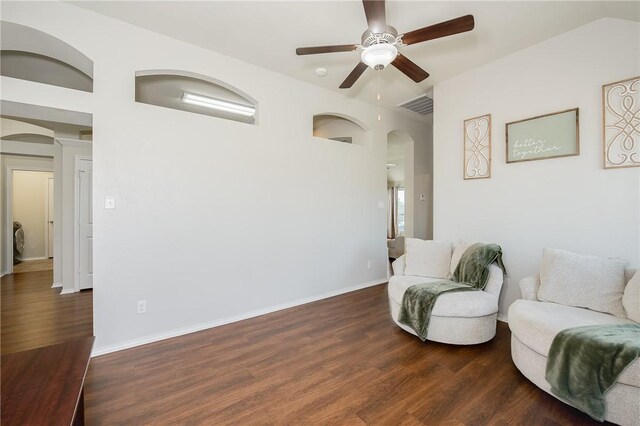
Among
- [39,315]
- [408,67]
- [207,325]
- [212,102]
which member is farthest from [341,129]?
[39,315]

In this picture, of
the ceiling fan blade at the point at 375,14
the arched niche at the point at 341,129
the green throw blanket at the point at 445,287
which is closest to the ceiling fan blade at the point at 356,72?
the ceiling fan blade at the point at 375,14

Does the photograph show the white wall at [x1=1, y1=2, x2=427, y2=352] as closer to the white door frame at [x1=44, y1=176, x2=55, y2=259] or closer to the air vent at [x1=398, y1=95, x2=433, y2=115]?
the air vent at [x1=398, y1=95, x2=433, y2=115]

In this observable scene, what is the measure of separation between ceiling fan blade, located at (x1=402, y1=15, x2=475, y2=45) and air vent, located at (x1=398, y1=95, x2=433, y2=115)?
2.25 meters

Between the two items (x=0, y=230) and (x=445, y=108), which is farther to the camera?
(x=0, y=230)

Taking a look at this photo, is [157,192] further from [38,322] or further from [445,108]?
[445,108]

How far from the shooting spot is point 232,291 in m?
3.11

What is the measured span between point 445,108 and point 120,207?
394 cm

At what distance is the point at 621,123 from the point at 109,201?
4533mm

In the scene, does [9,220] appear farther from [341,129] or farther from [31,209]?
[341,129]

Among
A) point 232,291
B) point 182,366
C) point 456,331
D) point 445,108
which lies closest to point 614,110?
point 445,108

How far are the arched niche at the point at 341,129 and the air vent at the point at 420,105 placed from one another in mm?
756

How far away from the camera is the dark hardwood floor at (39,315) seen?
107 inches

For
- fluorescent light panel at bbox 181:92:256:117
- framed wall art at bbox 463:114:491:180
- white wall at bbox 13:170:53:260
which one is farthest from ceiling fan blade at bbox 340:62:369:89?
white wall at bbox 13:170:53:260

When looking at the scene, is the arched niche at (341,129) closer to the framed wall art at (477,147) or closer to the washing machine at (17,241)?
the framed wall art at (477,147)
